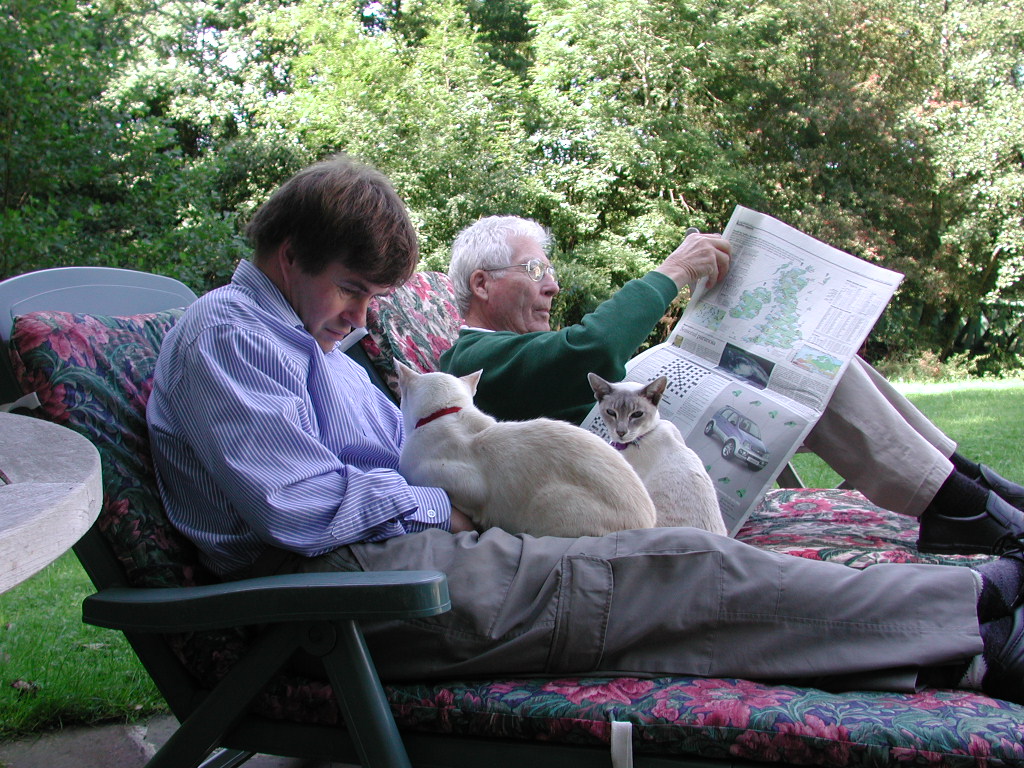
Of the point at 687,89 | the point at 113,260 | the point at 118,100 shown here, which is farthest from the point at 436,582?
the point at 687,89

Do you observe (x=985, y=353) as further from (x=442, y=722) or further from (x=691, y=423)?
(x=442, y=722)

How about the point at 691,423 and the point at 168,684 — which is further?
the point at 691,423

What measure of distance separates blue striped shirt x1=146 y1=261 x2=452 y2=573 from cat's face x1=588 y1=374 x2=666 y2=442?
703 mm

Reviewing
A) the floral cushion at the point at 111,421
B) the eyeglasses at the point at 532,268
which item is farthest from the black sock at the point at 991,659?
the eyeglasses at the point at 532,268

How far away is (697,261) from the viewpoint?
8.20 ft

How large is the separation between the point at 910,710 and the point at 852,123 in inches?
620

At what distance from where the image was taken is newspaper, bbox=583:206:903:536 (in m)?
2.29

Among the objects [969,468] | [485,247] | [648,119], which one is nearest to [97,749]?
[485,247]

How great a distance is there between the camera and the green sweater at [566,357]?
235 centimetres

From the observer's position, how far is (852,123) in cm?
1512

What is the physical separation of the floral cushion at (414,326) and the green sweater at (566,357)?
25 cm

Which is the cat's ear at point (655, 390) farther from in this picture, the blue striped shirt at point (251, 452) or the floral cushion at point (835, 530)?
the blue striped shirt at point (251, 452)

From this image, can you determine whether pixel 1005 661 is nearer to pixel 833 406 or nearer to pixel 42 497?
pixel 833 406

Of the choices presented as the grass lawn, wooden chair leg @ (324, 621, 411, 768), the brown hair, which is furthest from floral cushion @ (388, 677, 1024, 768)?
the grass lawn
